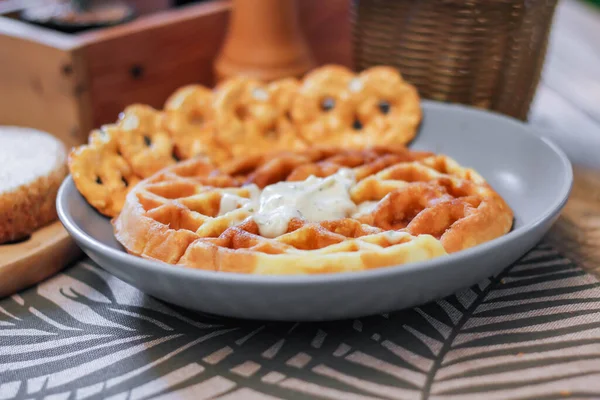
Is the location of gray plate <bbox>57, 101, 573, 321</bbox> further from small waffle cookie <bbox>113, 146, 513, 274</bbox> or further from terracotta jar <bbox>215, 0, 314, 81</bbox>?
terracotta jar <bbox>215, 0, 314, 81</bbox>

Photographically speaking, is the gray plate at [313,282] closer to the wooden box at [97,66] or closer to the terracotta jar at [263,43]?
the wooden box at [97,66]

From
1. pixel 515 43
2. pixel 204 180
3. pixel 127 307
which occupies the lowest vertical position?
pixel 127 307

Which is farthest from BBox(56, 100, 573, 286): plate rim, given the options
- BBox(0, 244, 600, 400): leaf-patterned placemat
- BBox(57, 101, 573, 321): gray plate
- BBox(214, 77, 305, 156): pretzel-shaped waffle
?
BBox(214, 77, 305, 156): pretzel-shaped waffle

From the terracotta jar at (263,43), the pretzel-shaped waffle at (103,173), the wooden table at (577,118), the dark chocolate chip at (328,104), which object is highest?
the terracotta jar at (263,43)

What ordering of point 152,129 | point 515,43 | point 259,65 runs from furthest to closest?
point 259,65, point 515,43, point 152,129

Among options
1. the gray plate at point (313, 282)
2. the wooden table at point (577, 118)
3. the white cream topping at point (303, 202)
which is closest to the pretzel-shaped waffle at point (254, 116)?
the white cream topping at point (303, 202)

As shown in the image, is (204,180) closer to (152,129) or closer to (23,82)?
(152,129)

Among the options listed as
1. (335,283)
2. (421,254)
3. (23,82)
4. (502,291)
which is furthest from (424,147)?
(23,82)
